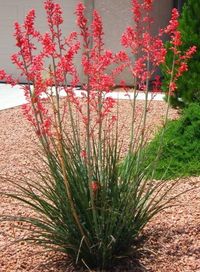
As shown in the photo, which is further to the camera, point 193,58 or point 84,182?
point 193,58

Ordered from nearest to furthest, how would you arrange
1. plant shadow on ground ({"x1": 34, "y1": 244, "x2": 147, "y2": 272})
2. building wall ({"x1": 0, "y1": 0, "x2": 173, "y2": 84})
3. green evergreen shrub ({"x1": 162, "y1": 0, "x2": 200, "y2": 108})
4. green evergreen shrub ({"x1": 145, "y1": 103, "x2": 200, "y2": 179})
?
plant shadow on ground ({"x1": 34, "y1": 244, "x2": 147, "y2": 272})
green evergreen shrub ({"x1": 145, "y1": 103, "x2": 200, "y2": 179})
green evergreen shrub ({"x1": 162, "y1": 0, "x2": 200, "y2": 108})
building wall ({"x1": 0, "y1": 0, "x2": 173, "y2": 84})

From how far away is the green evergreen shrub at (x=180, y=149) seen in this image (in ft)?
23.5

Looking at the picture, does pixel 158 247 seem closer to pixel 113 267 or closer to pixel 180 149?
pixel 113 267

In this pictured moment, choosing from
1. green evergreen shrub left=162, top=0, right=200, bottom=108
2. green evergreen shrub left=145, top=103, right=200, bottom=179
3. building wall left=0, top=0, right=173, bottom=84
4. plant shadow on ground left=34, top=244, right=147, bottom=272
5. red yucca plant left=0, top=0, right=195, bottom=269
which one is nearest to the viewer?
red yucca plant left=0, top=0, right=195, bottom=269

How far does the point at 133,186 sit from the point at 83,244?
19.0 inches

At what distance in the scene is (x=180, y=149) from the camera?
784cm

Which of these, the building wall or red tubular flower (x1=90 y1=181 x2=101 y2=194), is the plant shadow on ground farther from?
the building wall

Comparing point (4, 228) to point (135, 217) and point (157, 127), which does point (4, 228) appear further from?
point (157, 127)

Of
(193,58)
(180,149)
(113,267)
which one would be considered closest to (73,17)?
(193,58)

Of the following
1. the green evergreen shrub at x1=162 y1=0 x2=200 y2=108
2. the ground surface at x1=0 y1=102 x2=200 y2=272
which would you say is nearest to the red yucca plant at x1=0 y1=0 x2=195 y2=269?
the ground surface at x1=0 y1=102 x2=200 y2=272

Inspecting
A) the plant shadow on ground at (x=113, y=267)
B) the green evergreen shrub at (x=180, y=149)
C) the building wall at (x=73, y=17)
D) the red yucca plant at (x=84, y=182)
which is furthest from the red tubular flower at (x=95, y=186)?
the building wall at (x=73, y=17)

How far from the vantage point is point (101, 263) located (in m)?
4.49

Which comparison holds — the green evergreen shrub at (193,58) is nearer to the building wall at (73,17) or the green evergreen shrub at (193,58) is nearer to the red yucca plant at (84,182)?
the building wall at (73,17)

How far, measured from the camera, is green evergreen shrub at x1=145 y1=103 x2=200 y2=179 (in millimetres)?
7148
